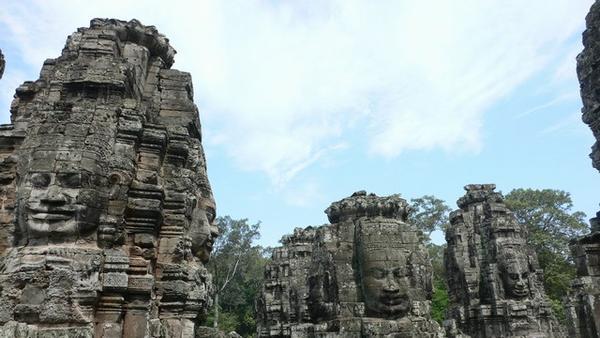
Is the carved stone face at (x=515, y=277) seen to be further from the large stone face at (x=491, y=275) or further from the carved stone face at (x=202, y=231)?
the carved stone face at (x=202, y=231)

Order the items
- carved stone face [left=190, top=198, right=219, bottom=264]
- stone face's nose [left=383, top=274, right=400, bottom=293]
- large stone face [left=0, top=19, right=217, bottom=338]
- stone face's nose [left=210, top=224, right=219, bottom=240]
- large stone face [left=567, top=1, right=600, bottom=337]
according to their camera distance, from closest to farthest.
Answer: large stone face [left=0, top=19, right=217, bottom=338]
carved stone face [left=190, top=198, right=219, bottom=264]
stone face's nose [left=210, top=224, right=219, bottom=240]
large stone face [left=567, top=1, right=600, bottom=337]
stone face's nose [left=383, top=274, right=400, bottom=293]

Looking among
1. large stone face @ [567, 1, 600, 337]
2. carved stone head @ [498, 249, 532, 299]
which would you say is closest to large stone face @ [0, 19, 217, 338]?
large stone face @ [567, 1, 600, 337]

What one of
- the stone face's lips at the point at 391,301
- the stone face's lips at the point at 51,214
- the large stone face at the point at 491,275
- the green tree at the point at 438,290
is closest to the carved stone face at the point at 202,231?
the stone face's lips at the point at 51,214

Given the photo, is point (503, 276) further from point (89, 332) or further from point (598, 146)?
point (89, 332)

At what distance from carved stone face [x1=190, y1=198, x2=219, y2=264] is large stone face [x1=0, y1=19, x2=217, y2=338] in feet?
0.05

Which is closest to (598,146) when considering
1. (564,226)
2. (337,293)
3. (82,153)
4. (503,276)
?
(337,293)

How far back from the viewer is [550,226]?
3334 cm

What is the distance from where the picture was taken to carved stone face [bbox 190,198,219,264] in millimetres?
6253

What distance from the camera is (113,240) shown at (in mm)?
4680

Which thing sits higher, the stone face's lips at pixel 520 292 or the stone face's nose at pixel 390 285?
the stone face's nose at pixel 390 285

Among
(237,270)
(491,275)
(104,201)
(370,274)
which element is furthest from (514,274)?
(237,270)

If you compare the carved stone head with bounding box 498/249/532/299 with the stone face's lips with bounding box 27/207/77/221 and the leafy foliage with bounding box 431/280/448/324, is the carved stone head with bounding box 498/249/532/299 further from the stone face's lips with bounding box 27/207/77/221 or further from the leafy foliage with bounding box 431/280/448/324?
the leafy foliage with bounding box 431/280/448/324

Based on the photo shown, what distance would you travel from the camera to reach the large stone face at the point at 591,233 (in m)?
6.77

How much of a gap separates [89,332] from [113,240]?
85 centimetres
